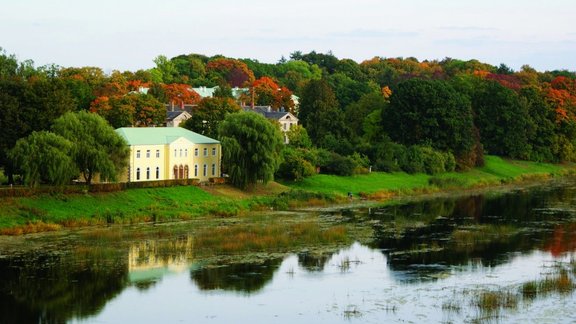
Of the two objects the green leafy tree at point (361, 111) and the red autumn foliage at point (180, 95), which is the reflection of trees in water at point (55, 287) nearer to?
the green leafy tree at point (361, 111)

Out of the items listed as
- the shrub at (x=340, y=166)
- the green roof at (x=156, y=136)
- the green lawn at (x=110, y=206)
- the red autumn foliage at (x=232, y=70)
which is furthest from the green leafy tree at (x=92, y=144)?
the red autumn foliage at (x=232, y=70)

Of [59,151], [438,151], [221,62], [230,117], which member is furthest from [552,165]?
[221,62]

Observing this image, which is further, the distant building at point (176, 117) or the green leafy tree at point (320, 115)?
the distant building at point (176, 117)

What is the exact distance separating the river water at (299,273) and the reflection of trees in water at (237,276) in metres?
0.10

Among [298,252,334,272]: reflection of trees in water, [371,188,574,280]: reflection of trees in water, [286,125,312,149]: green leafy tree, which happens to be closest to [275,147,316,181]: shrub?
[371,188,574,280]: reflection of trees in water

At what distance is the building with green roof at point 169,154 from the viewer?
77.3m

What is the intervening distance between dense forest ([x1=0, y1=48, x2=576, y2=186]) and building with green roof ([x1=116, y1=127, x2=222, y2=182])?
5.99m

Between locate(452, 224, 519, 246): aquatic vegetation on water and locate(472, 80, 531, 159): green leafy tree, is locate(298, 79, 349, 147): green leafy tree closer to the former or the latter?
locate(472, 80, 531, 159): green leafy tree

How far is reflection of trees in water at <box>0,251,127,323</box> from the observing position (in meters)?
41.1

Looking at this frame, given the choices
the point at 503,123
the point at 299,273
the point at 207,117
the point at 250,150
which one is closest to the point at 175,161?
the point at 250,150

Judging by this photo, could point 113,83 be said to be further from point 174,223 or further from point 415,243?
point 415,243

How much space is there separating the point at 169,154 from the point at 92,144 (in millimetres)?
11594

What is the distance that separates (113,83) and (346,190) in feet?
148

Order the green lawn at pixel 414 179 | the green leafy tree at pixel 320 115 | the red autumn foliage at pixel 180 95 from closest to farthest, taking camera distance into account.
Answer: the green lawn at pixel 414 179
the green leafy tree at pixel 320 115
the red autumn foliage at pixel 180 95
